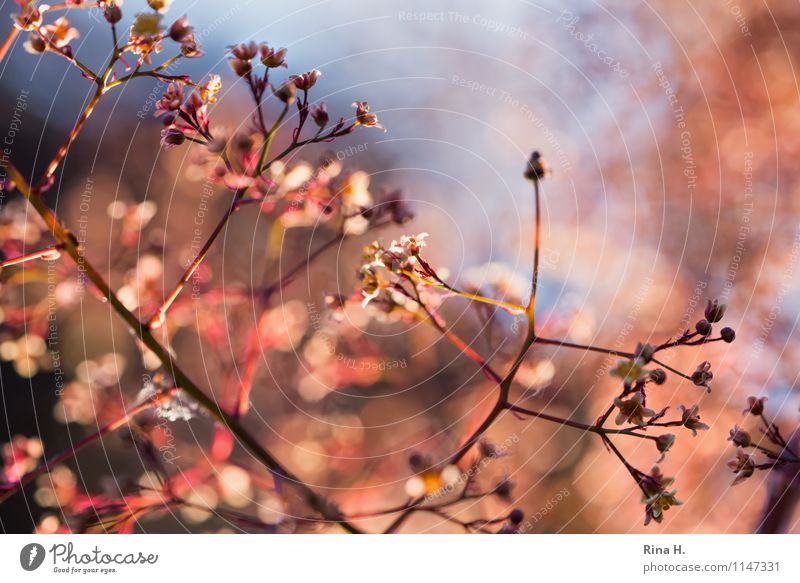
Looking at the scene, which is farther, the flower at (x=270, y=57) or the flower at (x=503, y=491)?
the flower at (x=503, y=491)

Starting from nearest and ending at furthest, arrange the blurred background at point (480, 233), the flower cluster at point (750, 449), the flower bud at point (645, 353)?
the flower bud at point (645, 353), the flower cluster at point (750, 449), the blurred background at point (480, 233)

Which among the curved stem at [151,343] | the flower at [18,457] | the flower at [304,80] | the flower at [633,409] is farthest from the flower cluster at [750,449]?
the flower at [18,457]

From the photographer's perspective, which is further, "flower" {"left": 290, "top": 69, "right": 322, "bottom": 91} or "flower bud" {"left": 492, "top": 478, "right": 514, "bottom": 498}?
"flower bud" {"left": 492, "top": 478, "right": 514, "bottom": 498}

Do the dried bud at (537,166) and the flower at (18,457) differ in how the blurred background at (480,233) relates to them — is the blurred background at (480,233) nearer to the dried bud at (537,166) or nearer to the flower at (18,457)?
the flower at (18,457)

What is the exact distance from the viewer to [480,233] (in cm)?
101

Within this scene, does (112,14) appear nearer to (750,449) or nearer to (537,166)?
(537,166)

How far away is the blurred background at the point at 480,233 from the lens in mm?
918

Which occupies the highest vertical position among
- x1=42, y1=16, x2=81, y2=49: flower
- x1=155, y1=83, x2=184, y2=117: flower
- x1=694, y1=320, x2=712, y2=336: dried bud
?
x1=42, y1=16, x2=81, y2=49: flower

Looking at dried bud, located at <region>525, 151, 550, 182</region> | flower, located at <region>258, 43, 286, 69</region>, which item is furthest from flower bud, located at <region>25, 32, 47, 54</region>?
dried bud, located at <region>525, 151, 550, 182</region>

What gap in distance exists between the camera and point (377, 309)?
2.50ft

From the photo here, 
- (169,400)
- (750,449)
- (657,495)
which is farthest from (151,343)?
(750,449)

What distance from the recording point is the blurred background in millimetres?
918

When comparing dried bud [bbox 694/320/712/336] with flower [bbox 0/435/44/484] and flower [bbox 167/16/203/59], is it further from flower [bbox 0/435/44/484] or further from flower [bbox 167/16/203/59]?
flower [bbox 0/435/44/484]
